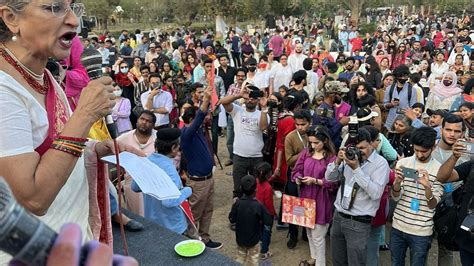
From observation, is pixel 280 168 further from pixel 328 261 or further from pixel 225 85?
pixel 225 85

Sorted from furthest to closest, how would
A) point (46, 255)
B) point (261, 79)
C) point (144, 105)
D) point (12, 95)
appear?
point (261, 79) → point (144, 105) → point (12, 95) → point (46, 255)

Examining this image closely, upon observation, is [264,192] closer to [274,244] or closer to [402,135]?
[274,244]

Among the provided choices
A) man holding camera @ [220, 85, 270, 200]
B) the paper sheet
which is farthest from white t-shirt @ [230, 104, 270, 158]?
the paper sheet

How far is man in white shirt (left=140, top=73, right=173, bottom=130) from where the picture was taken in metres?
7.08

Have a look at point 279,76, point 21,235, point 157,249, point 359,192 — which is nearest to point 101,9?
point 279,76

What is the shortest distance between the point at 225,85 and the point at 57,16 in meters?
8.31

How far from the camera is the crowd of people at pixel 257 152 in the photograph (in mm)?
1311

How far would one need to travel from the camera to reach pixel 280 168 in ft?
17.9

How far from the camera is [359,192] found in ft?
12.5

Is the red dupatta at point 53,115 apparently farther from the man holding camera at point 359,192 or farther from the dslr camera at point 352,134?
the dslr camera at point 352,134

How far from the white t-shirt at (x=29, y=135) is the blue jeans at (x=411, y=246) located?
10.2ft

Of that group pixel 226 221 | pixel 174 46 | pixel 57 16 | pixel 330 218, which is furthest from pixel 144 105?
pixel 174 46

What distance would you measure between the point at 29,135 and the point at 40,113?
121 millimetres

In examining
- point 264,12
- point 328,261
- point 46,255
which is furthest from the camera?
point 264,12
